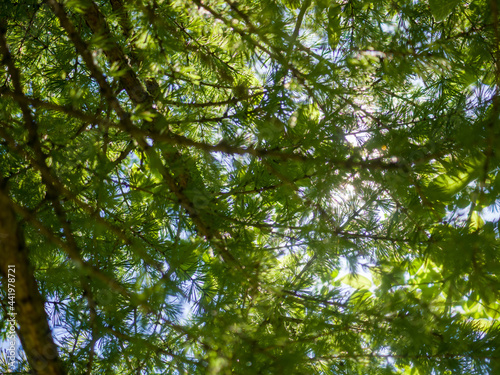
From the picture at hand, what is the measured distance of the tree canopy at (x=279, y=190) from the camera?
3.33 ft

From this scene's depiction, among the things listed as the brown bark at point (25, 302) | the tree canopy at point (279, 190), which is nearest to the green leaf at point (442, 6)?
the tree canopy at point (279, 190)

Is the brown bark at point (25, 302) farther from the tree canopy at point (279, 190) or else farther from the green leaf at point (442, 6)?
the green leaf at point (442, 6)

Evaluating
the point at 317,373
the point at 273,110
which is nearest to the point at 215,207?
the point at 273,110

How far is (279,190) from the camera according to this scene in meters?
1.27

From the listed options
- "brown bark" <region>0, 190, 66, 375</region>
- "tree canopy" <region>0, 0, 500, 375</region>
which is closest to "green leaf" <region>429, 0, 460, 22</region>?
"tree canopy" <region>0, 0, 500, 375</region>

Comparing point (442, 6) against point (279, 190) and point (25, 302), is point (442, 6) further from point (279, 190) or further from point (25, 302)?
point (25, 302)

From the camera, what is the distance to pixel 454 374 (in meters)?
1.07

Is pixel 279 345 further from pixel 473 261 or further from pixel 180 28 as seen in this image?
pixel 180 28

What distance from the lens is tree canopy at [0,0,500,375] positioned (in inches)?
39.9

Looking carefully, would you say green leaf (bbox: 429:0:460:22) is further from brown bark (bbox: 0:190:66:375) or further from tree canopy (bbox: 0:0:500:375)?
brown bark (bbox: 0:190:66:375)

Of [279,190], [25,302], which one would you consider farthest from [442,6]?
[25,302]

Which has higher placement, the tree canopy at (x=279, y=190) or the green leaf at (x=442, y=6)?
the green leaf at (x=442, y=6)

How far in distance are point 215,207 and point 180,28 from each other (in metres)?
0.53

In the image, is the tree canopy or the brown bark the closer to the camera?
the brown bark
